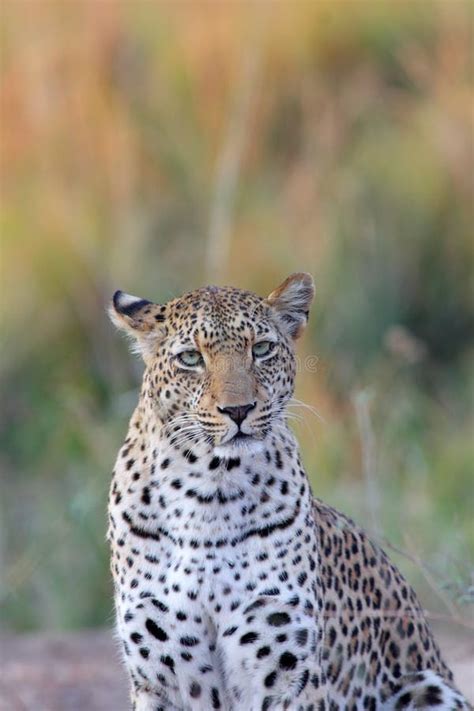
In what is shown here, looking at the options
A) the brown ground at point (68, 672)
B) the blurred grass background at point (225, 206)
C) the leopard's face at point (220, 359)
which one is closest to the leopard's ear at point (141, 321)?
the leopard's face at point (220, 359)

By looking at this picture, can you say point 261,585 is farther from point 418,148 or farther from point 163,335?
point 418,148

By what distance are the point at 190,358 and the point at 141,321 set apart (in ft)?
0.98

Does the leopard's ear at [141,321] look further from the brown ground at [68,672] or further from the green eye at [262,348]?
the brown ground at [68,672]

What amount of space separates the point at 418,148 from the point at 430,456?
3.36m

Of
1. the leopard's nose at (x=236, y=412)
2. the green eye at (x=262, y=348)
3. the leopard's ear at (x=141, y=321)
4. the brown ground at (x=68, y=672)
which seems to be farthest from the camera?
the brown ground at (x=68, y=672)

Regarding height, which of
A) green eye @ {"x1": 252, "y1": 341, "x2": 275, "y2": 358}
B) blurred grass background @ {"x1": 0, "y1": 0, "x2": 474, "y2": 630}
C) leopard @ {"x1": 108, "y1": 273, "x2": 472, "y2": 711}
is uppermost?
blurred grass background @ {"x1": 0, "y1": 0, "x2": 474, "y2": 630}

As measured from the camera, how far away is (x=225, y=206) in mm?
13398

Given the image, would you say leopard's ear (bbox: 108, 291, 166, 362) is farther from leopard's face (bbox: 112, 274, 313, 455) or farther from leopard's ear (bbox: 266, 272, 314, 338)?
leopard's ear (bbox: 266, 272, 314, 338)

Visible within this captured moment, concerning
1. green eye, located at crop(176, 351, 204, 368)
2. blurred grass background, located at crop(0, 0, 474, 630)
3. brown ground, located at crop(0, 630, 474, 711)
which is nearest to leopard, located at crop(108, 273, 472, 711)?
green eye, located at crop(176, 351, 204, 368)

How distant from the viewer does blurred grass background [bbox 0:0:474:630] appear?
1128cm

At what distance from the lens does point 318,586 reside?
555 cm

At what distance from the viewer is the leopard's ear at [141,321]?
5.66 m

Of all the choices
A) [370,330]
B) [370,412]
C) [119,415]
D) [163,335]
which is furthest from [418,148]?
[163,335]

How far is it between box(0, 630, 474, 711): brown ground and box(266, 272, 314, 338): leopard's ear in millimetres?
2196
